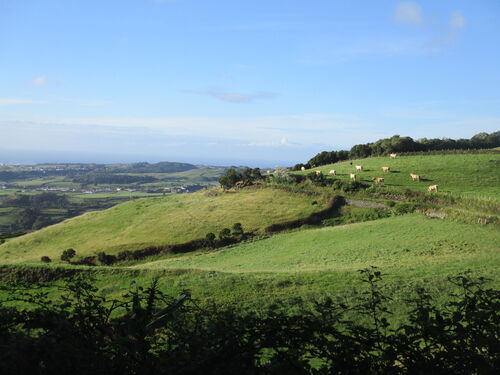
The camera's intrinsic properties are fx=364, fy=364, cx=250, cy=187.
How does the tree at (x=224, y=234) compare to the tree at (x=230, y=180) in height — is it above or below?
below

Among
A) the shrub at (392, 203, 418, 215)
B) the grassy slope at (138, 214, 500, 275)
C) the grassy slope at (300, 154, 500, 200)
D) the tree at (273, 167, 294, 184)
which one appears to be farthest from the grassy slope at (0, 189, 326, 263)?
the grassy slope at (300, 154, 500, 200)

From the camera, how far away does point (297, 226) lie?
4297cm

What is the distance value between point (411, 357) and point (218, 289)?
1310 centimetres

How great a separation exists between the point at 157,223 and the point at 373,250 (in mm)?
31675

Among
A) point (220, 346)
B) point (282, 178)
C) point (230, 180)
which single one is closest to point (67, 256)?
point (230, 180)

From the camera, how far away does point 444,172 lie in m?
54.2

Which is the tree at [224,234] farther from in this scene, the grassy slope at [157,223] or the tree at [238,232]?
the grassy slope at [157,223]

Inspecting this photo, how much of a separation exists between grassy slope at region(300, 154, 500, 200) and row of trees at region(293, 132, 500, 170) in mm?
9174

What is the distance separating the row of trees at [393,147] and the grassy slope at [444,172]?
9174mm

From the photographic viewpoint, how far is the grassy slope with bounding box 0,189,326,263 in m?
43.1

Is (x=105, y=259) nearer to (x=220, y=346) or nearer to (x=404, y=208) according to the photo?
(x=404, y=208)

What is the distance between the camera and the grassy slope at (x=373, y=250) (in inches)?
Answer: 788

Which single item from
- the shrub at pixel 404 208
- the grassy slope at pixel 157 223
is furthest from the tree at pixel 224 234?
the shrub at pixel 404 208

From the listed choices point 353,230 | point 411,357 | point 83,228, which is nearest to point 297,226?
point 353,230
